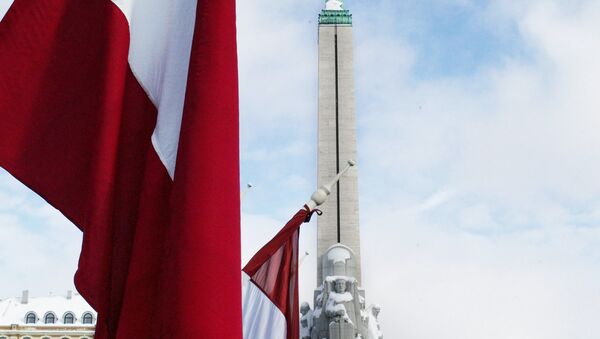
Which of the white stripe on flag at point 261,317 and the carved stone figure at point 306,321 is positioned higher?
the carved stone figure at point 306,321

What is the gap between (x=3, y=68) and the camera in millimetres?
5770

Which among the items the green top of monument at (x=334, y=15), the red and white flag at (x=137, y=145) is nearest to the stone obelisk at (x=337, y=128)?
the green top of monument at (x=334, y=15)

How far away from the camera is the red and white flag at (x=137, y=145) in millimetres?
4969

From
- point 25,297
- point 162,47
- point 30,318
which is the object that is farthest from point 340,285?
point 25,297

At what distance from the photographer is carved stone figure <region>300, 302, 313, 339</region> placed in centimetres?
3219

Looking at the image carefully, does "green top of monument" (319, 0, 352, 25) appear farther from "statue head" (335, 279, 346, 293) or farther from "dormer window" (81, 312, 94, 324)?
"dormer window" (81, 312, 94, 324)

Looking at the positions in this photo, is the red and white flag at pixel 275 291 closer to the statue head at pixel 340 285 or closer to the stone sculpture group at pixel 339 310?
the stone sculpture group at pixel 339 310

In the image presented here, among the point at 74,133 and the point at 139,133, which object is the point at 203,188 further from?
the point at 74,133

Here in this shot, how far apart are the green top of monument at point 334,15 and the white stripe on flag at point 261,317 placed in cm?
3173

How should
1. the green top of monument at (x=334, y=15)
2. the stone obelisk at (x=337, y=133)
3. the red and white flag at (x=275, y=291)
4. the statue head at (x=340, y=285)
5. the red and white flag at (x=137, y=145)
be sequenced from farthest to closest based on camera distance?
the green top of monument at (x=334, y=15)
the stone obelisk at (x=337, y=133)
the statue head at (x=340, y=285)
the red and white flag at (x=275, y=291)
the red and white flag at (x=137, y=145)

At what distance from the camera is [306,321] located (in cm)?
3253

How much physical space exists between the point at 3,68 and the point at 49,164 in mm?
720

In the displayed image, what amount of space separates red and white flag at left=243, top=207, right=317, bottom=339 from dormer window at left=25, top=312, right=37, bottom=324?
51427mm

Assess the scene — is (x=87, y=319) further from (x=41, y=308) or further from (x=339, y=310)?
(x=339, y=310)
